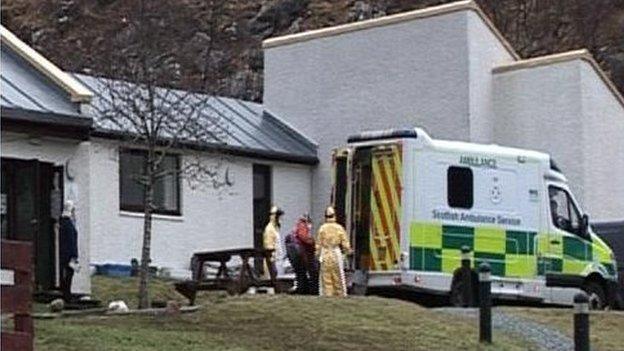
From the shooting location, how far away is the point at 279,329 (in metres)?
18.9

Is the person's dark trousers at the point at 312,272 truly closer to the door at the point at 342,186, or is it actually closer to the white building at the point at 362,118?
the door at the point at 342,186

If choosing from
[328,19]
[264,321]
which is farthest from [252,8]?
[264,321]

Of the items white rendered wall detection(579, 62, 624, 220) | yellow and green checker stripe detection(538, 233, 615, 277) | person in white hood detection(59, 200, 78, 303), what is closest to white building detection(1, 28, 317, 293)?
person in white hood detection(59, 200, 78, 303)

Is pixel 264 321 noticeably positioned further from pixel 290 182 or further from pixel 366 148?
pixel 290 182

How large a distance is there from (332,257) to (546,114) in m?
12.0

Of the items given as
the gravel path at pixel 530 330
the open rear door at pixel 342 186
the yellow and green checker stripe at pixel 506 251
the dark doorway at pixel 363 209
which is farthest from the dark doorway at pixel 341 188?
the gravel path at pixel 530 330

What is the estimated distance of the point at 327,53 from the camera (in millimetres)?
36938

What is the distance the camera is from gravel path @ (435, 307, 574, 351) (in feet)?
65.5

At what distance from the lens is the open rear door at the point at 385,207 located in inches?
982

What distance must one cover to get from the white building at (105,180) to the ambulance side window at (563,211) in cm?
758

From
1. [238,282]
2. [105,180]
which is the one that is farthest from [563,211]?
[105,180]

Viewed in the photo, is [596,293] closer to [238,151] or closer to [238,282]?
[238,282]

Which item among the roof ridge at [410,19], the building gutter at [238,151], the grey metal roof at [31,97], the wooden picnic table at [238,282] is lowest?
the wooden picnic table at [238,282]

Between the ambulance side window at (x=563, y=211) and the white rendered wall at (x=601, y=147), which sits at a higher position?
the white rendered wall at (x=601, y=147)
